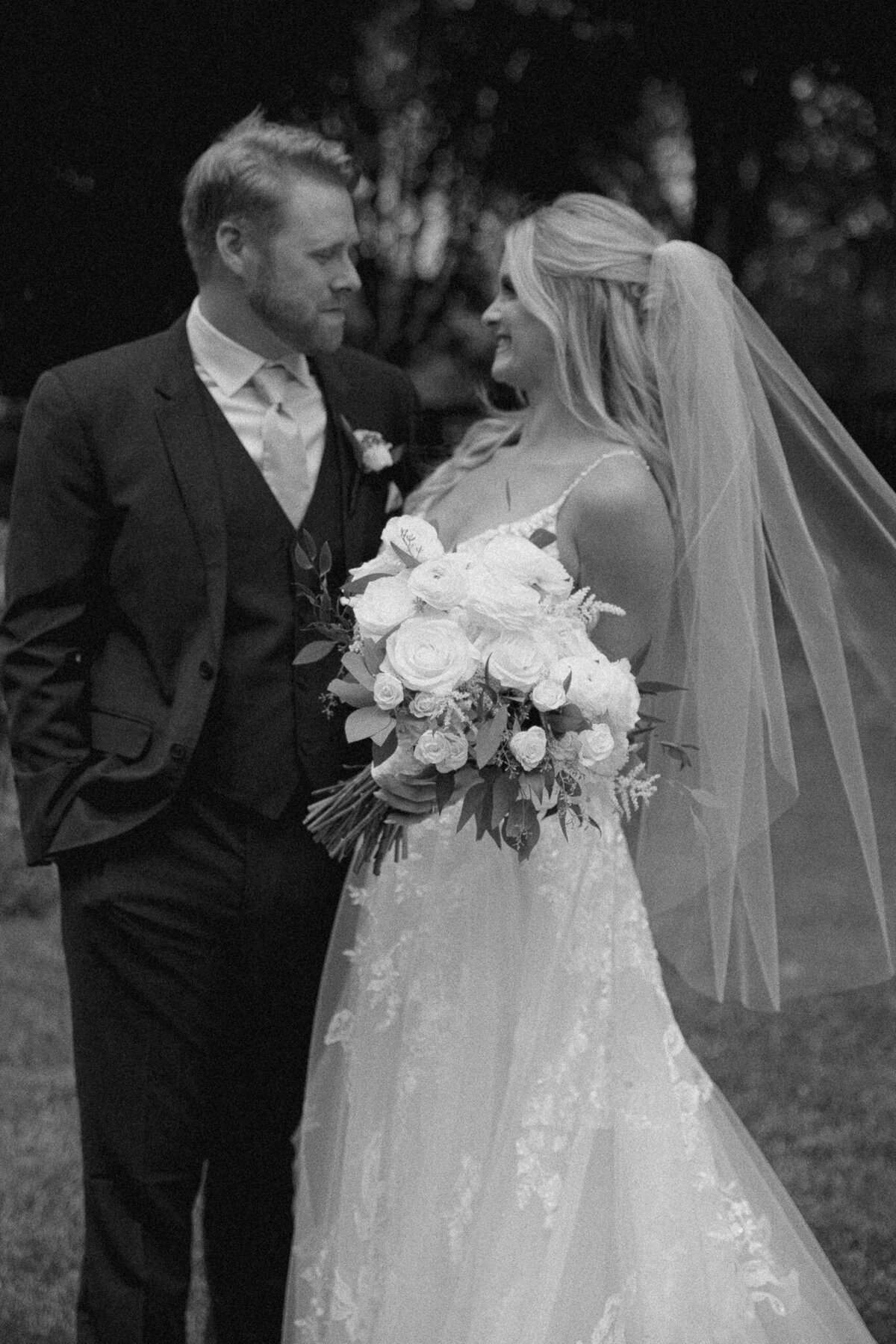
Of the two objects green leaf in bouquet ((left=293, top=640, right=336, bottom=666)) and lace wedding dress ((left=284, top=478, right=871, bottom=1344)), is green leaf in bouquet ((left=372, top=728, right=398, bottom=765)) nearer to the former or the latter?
green leaf in bouquet ((left=293, top=640, right=336, bottom=666))

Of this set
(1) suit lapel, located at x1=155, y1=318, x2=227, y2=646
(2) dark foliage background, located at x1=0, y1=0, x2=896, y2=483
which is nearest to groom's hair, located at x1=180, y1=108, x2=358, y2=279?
(1) suit lapel, located at x1=155, y1=318, x2=227, y2=646

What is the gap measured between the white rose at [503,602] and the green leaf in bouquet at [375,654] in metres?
0.17

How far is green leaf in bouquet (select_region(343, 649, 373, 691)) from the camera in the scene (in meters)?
2.89

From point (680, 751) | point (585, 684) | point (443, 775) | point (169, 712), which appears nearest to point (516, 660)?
point (585, 684)

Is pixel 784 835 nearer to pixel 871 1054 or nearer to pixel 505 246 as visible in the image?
pixel 505 246

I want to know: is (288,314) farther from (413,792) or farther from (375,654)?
(413,792)

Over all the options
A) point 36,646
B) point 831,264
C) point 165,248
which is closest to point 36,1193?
point 36,646

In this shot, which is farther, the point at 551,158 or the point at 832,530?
the point at 551,158

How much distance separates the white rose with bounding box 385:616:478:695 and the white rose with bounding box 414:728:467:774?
0.25ft

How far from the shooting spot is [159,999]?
3258 mm

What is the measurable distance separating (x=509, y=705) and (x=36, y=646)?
97cm

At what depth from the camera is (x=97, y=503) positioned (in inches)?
129

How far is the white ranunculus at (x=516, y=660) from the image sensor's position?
110 inches

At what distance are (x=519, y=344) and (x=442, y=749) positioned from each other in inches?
39.1
